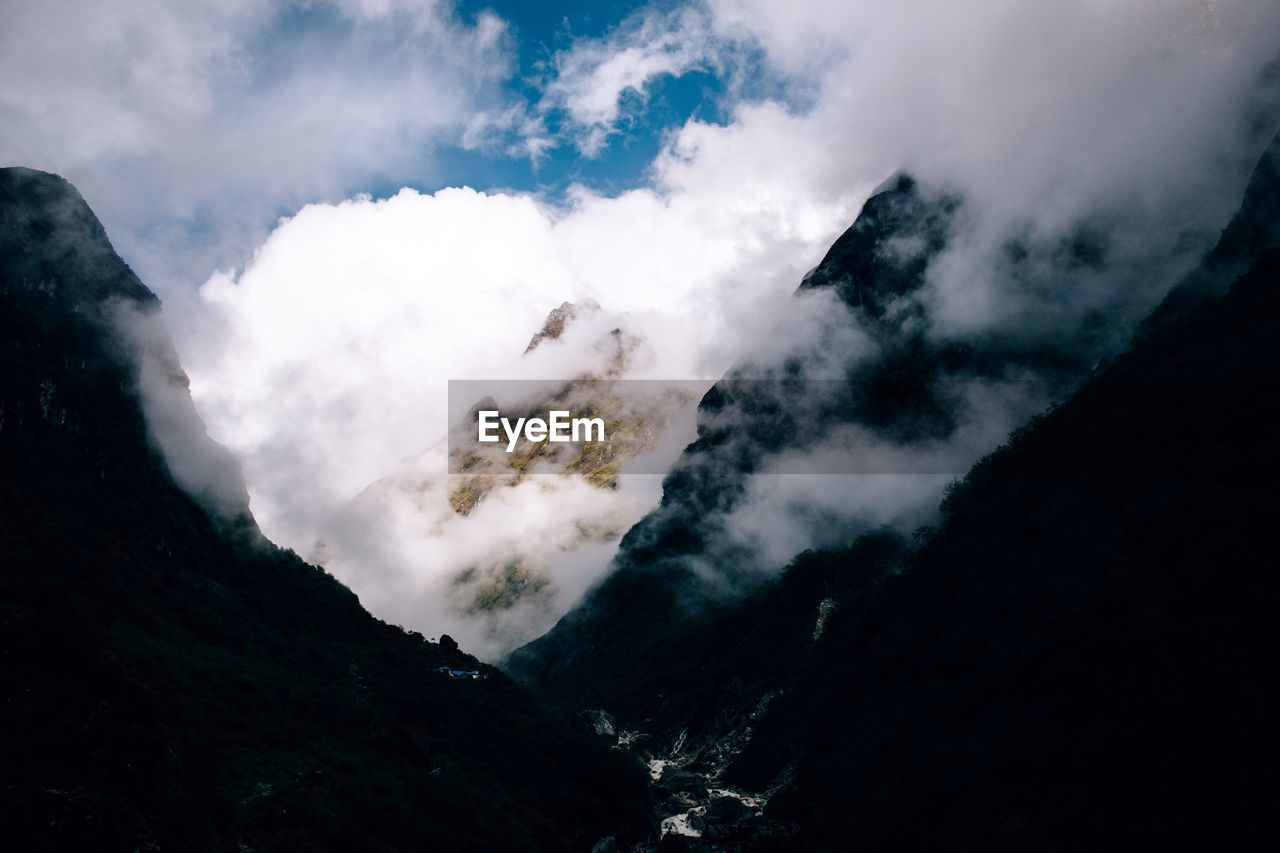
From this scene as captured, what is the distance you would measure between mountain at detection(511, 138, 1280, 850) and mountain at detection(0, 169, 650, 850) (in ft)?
134

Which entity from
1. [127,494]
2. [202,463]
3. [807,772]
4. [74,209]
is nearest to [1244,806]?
[807,772]

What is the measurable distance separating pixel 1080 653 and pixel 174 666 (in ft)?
373

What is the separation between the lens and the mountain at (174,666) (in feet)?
188

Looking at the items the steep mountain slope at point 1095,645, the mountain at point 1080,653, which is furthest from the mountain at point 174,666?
the steep mountain slope at point 1095,645

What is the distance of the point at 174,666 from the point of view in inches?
3420

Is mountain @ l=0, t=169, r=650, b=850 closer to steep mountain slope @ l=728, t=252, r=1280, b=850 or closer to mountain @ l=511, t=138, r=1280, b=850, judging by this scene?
mountain @ l=511, t=138, r=1280, b=850

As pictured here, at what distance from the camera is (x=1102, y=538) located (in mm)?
103000

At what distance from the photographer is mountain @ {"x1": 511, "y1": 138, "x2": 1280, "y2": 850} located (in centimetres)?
7438

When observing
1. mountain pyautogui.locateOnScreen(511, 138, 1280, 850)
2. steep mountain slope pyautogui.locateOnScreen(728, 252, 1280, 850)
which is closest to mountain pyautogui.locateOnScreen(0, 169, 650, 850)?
mountain pyautogui.locateOnScreen(511, 138, 1280, 850)

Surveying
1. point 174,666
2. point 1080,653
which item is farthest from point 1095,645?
point 174,666

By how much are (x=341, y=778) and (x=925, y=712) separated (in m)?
89.2

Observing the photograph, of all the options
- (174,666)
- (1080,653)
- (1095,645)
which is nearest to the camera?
(174,666)

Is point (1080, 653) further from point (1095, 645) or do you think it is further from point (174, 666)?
point (174, 666)

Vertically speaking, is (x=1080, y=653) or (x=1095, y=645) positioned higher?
(x=1095, y=645)
